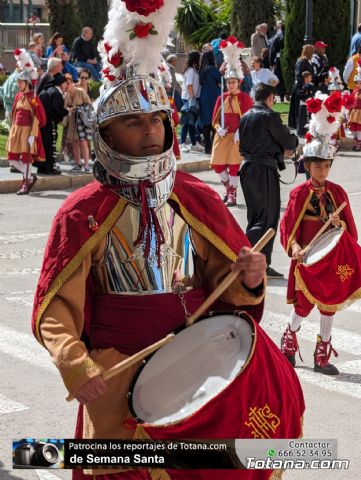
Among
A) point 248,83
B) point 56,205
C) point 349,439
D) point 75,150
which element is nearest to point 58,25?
point 248,83

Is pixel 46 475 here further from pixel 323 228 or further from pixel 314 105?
pixel 314 105

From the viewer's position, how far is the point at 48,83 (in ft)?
60.2

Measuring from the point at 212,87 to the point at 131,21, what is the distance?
1675cm

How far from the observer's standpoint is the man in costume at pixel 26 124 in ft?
56.2

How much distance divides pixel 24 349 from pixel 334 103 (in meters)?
3.00

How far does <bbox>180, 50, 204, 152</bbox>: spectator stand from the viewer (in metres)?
21.5

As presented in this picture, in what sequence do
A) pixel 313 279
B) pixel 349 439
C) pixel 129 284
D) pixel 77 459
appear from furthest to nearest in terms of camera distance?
pixel 313 279 < pixel 349 439 < pixel 129 284 < pixel 77 459

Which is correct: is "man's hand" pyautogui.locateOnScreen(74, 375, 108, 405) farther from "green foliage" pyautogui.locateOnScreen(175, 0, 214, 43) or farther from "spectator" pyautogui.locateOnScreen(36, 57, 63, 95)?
"green foliage" pyautogui.locateOnScreen(175, 0, 214, 43)

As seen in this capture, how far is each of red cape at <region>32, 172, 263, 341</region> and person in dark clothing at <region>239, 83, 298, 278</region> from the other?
6.85 m

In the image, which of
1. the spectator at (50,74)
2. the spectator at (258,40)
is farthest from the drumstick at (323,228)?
the spectator at (258,40)

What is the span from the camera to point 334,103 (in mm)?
8844

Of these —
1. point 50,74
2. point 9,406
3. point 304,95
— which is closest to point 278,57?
point 304,95

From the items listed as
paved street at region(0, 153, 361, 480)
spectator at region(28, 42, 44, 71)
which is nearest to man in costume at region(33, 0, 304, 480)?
paved street at region(0, 153, 361, 480)

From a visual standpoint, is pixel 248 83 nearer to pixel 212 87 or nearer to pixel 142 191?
pixel 212 87
